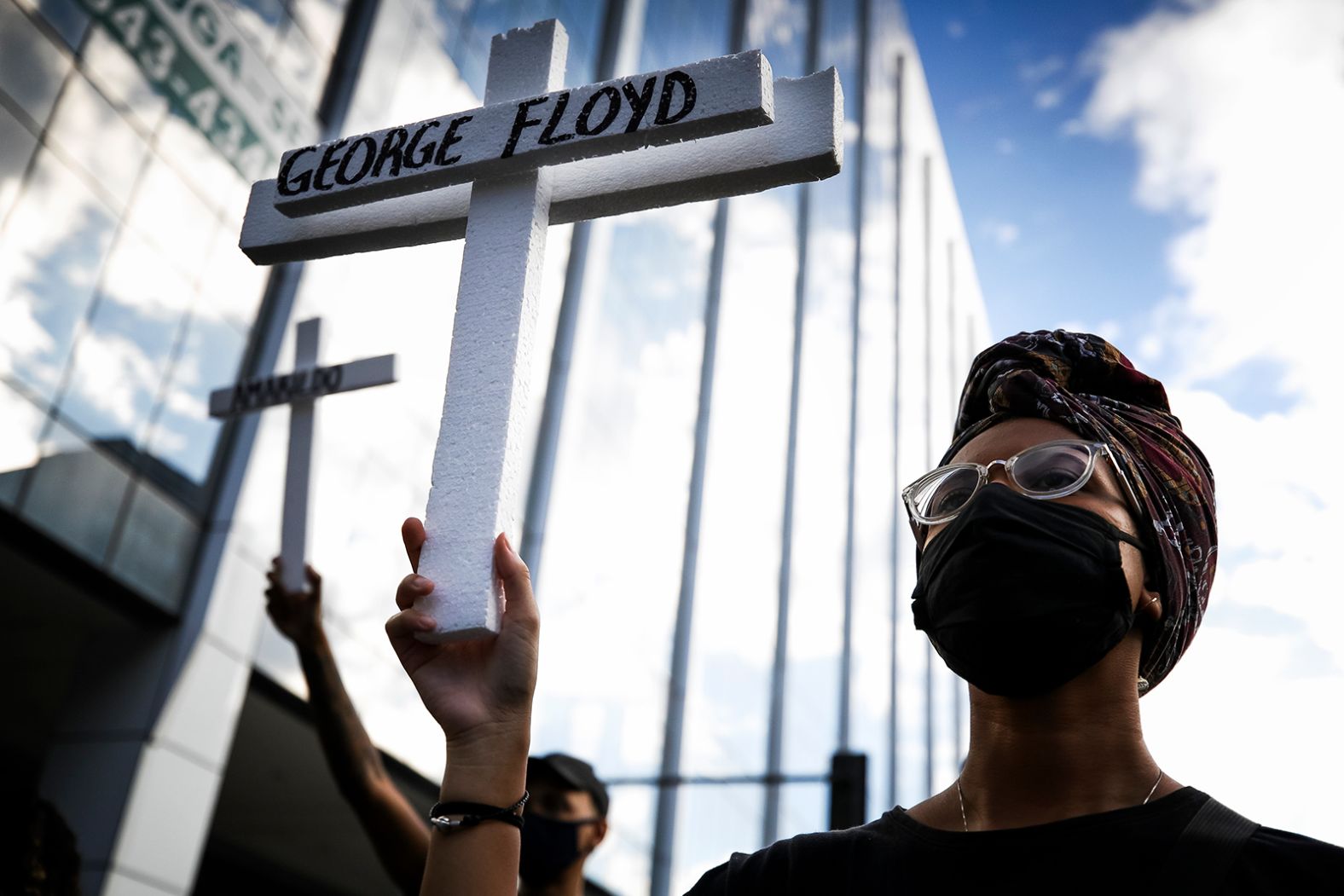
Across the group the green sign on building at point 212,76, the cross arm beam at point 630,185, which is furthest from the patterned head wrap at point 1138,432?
the green sign on building at point 212,76

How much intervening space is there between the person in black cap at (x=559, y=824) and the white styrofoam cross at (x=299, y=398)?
97cm

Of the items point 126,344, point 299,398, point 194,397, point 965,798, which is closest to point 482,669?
point 965,798

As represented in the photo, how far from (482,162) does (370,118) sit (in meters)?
13.8

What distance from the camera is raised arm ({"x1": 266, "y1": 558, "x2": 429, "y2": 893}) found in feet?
11.0

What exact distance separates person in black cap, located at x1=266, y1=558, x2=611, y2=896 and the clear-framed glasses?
1.72 metres

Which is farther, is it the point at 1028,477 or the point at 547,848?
the point at 547,848

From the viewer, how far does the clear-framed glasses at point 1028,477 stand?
176 centimetres

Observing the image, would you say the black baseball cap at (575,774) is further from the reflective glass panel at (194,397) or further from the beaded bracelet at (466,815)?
the reflective glass panel at (194,397)

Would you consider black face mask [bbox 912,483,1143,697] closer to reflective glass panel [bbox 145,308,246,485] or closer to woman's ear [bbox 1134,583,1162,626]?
woman's ear [bbox 1134,583,1162,626]

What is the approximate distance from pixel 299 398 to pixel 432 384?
11.7m

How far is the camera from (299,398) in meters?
4.23

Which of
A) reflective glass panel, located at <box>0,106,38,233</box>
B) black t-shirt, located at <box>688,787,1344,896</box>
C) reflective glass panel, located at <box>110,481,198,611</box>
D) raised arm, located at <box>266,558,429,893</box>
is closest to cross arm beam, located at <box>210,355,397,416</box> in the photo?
raised arm, located at <box>266,558,429,893</box>

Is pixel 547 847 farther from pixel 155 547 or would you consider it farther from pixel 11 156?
pixel 155 547

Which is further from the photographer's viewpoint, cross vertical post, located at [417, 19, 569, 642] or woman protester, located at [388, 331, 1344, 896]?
cross vertical post, located at [417, 19, 569, 642]
